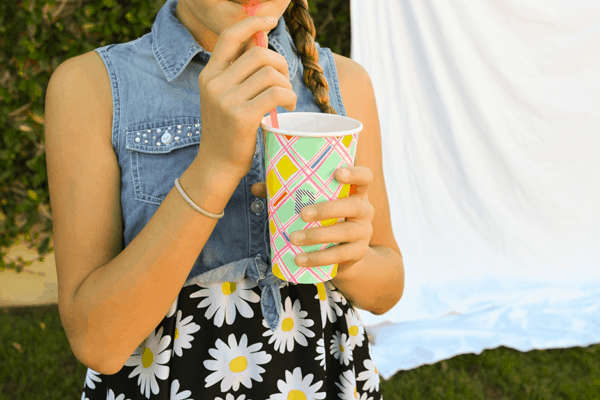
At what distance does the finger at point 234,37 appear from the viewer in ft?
1.77

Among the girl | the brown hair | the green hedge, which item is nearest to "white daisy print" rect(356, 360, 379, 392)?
the girl

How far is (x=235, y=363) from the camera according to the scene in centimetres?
71

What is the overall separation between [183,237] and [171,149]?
0.18 meters

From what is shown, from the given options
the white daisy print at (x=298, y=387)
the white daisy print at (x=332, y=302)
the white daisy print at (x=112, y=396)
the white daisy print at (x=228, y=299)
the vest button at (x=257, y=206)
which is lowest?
the white daisy print at (x=112, y=396)

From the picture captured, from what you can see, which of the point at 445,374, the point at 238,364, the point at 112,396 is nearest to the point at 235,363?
the point at 238,364

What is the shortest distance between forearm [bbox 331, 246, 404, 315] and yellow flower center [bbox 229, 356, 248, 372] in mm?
197

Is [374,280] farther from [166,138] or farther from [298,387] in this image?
[166,138]

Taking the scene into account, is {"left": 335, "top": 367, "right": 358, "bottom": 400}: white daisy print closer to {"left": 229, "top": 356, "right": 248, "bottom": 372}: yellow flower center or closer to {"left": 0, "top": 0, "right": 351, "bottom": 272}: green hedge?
{"left": 229, "top": 356, "right": 248, "bottom": 372}: yellow flower center

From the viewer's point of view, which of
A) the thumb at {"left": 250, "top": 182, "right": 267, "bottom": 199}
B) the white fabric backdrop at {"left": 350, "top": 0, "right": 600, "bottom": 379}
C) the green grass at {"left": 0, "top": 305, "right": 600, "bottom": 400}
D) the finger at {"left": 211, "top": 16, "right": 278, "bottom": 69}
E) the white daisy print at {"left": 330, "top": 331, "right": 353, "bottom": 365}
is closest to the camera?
the finger at {"left": 211, "top": 16, "right": 278, "bottom": 69}

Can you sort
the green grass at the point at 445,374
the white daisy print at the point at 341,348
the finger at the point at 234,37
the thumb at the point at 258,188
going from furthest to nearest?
the green grass at the point at 445,374, the white daisy print at the point at 341,348, the thumb at the point at 258,188, the finger at the point at 234,37

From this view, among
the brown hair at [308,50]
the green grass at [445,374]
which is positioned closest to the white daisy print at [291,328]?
the brown hair at [308,50]

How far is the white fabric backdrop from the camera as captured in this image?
7.04ft

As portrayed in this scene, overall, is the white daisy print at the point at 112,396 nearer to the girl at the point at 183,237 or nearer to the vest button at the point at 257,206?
the girl at the point at 183,237

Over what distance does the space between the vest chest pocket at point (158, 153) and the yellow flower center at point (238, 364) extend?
278mm
